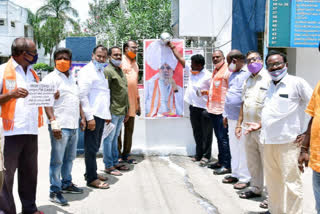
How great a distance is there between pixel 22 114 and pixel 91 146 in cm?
148

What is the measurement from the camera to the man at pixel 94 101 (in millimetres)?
4496

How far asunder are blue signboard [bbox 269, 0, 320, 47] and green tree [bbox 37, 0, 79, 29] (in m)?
38.8

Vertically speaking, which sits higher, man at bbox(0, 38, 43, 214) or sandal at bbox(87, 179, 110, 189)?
man at bbox(0, 38, 43, 214)

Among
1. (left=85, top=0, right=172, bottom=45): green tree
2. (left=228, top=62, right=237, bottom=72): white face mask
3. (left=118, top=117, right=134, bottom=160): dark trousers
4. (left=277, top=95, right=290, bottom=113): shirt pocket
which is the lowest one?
(left=118, top=117, right=134, bottom=160): dark trousers

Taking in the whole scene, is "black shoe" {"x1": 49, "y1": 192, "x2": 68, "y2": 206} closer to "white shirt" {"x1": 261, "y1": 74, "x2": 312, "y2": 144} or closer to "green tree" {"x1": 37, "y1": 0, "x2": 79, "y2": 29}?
"white shirt" {"x1": 261, "y1": 74, "x2": 312, "y2": 144}

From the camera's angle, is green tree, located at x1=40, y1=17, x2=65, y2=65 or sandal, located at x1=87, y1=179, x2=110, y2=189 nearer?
Answer: sandal, located at x1=87, y1=179, x2=110, y2=189

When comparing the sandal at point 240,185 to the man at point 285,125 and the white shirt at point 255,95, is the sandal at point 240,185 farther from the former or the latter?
the man at point 285,125

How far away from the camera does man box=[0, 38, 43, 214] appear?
3178mm

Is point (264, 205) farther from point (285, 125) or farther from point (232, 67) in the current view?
point (232, 67)

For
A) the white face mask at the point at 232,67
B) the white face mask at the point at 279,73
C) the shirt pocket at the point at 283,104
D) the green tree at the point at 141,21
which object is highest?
the green tree at the point at 141,21

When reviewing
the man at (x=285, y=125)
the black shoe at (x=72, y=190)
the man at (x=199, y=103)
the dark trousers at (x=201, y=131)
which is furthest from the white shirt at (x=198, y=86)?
the black shoe at (x=72, y=190)

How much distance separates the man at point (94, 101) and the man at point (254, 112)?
1.93 m

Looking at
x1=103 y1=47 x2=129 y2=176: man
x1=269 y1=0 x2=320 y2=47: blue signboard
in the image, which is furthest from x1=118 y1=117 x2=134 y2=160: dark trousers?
x1=269 y1=0 x2=320 y2=47: blue signboard

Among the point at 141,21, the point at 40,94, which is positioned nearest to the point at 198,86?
the point at 40,94
